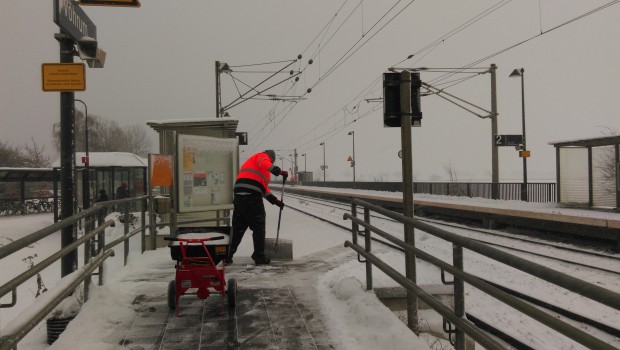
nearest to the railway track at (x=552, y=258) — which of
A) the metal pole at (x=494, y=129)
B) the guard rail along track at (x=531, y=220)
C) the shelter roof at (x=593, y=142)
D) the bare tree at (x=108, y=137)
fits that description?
the guard rail along track at (x=531, y=220)

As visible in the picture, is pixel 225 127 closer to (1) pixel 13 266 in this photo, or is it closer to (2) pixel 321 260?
(2) pixel 321 260

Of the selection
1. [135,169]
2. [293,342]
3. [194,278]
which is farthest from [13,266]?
[293,342]

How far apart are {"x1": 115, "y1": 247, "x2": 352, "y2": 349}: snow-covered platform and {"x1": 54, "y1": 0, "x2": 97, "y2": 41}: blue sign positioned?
3.02m

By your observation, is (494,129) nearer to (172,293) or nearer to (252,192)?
(252,192)

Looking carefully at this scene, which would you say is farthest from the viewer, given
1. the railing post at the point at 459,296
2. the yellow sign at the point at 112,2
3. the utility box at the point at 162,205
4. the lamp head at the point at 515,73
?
the lamp head at the point at 515,73

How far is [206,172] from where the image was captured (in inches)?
353

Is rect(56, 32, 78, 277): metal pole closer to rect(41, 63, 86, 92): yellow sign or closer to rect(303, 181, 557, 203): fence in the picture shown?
rect(41, 63, 86, 92): yellow sign

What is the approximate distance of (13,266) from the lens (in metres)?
13.7

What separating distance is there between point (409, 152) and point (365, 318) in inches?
70.9

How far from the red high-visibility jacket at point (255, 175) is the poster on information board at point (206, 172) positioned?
144cm

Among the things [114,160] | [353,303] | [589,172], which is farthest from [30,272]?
[114,160]

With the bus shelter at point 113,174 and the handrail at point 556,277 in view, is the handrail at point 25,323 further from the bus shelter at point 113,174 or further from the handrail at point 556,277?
the bus shelter at point 113,174

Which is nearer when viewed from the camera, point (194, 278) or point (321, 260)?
point (194, 278)

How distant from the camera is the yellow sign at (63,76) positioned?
5328mm
